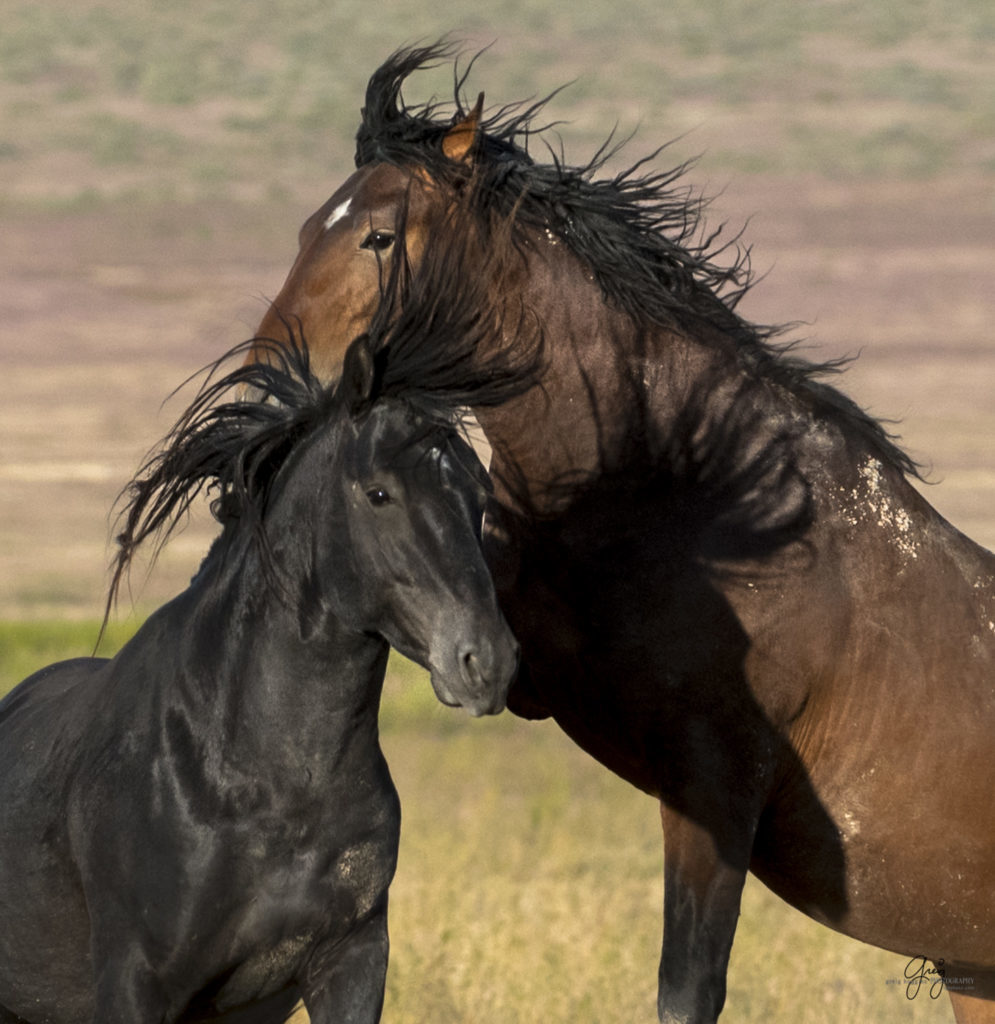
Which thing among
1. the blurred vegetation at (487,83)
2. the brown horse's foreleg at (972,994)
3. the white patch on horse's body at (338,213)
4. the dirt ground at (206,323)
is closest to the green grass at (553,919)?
the brown horse's foreleg at (972,994)

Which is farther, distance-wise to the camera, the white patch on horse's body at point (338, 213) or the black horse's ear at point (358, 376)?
the white patch on horse's body at point (338, 213)

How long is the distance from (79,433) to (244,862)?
17001mm

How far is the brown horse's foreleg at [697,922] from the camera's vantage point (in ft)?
16.2

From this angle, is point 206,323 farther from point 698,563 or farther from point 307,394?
point 307,394

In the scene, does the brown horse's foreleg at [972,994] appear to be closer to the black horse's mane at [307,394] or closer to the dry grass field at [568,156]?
the dry grass field at [568,156]

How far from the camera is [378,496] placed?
4.03m

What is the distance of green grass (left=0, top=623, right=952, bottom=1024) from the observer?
645 centimetres

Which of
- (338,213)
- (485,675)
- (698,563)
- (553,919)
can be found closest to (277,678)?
(485,675)

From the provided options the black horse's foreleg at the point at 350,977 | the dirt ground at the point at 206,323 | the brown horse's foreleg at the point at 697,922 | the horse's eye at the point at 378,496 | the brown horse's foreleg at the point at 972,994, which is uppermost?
the horse's eye at the point at 378,496

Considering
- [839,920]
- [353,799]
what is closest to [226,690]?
[353,799]

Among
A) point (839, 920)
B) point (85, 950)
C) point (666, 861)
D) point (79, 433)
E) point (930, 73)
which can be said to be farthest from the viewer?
point (930, 73)

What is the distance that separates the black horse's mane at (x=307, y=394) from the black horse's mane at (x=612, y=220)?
1.33 feet

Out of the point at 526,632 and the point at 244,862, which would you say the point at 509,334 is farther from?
the point at 244,862

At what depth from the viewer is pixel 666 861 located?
504cm
